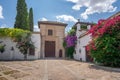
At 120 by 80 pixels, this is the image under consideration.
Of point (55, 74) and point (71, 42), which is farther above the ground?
point (71, 42)

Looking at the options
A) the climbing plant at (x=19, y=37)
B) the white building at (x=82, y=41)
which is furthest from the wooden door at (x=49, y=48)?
the climbing plant at (x=19, y=37)

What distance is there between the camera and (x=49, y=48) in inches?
1112

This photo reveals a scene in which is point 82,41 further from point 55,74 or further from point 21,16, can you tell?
point 55,74

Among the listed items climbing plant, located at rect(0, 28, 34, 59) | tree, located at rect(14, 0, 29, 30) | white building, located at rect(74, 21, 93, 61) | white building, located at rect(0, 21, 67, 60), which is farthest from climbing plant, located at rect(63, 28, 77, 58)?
tree, located at rect(14, 0, 29, 30)

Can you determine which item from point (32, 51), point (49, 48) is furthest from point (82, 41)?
point (49, 48)

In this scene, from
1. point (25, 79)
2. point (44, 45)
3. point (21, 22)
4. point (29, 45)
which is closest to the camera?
point (25, 79)

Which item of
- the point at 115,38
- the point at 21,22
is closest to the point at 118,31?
the point at 115,38

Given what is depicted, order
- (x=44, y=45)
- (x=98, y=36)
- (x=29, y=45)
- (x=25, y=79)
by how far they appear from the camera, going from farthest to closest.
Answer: (x=44, y=45)
(x=29, y=45)
(x=98, y=36)
(x=25, y=79)

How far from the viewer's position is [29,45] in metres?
20.8

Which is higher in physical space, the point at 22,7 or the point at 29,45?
the point at 22,7

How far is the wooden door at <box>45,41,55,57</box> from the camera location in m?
28.1

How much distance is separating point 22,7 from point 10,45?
797cm

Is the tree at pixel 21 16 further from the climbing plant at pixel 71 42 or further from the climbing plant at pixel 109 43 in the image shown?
the climbing plant at pixel 109 43

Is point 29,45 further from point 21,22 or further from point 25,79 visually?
point 25,79
